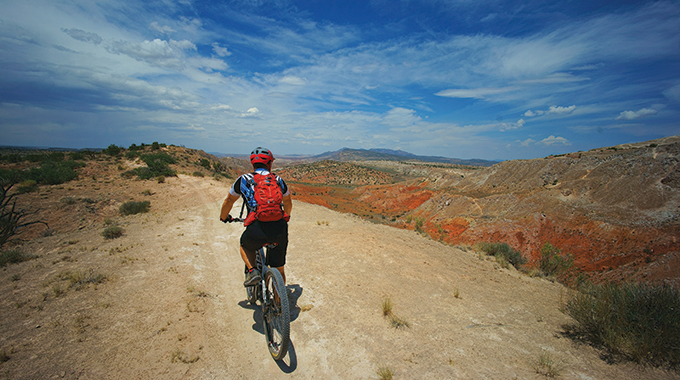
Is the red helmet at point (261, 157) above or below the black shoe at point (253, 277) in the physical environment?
above

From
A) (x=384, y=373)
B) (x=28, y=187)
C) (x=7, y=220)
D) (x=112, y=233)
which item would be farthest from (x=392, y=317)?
(x=28, y=187)

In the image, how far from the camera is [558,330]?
14.8ft

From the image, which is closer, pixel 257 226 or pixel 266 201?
pixel 266 201

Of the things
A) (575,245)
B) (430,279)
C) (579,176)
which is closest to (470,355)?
(430,279)

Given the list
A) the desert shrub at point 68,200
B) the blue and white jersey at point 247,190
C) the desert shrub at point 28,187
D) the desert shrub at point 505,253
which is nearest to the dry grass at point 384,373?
the blue and white jersey at point 247,190

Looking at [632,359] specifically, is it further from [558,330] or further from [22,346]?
[22,346]

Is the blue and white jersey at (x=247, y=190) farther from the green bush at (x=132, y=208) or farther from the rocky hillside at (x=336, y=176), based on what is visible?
the rocky hillside at (x=336, y=176)

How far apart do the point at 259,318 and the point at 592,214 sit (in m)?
24.4

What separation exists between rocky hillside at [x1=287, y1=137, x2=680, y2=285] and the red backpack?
15.4m

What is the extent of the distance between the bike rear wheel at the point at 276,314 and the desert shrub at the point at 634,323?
15.4 ft

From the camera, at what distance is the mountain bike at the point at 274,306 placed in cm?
313

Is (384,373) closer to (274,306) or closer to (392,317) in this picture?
(392,317)

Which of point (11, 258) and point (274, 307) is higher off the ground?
point (274, 307)

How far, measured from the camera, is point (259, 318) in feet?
14.6
